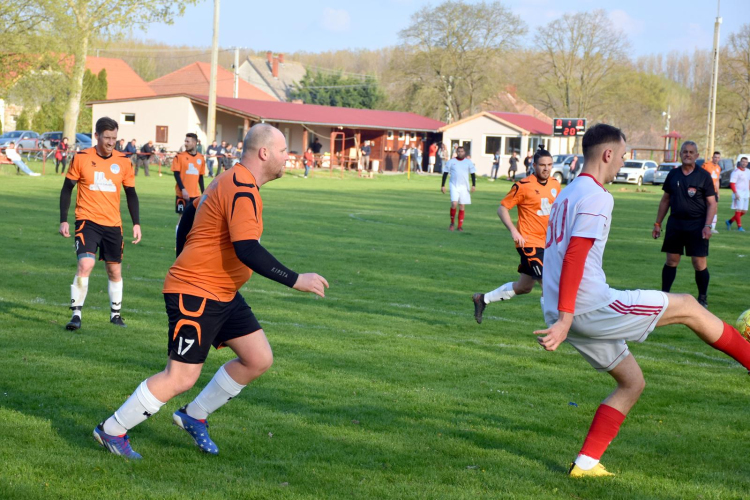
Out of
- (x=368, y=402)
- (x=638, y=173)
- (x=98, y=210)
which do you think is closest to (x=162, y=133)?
(x=638, y=173)

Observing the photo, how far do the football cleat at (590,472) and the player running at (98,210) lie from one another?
539cm

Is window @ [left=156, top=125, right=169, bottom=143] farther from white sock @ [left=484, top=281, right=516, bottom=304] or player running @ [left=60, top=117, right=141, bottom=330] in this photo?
white sock @ [left=484, top=281, right=516, bottom=304]

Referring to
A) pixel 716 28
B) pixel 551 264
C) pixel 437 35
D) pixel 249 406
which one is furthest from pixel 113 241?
pixel 437 35

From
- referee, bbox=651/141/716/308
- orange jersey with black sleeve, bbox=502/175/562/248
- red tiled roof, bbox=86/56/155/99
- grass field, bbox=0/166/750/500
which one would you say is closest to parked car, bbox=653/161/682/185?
grass field, bbox=0/166/750/500

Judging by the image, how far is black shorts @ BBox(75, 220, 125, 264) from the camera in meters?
8.12

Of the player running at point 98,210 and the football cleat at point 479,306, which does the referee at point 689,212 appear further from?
the player running at point 98,210

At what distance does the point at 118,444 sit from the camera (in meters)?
4.63

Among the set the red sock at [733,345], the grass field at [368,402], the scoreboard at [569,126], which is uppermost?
the scoreboard at [569,126]

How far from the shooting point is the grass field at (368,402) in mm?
4449

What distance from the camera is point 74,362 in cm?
679

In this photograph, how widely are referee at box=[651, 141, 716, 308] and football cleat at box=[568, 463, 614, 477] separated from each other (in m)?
6.32

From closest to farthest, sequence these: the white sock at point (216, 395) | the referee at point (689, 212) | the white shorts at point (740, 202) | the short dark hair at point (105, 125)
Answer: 1. the white sock at point (216, 395)
2. the short dark hair at point (105, 125)
3. the referee at point (689, 212)
4. the white shorts at point (740, 202)

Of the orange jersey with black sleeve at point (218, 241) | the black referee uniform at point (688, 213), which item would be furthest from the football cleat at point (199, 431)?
the black referee uniform at point (688, 213)

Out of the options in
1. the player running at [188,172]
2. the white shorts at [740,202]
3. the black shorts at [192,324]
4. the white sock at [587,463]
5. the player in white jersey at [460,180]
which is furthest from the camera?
the white shorts at [740,202]
